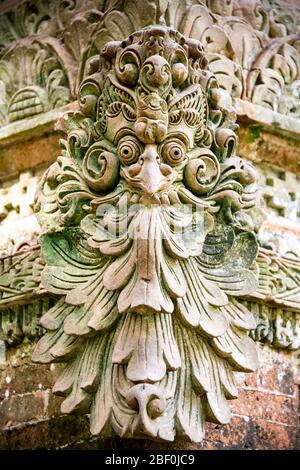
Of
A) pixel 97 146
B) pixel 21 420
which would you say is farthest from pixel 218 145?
pixel 21 420

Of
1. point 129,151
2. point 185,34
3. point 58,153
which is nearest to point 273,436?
point 129,151

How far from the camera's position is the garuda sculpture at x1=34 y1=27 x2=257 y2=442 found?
331cm

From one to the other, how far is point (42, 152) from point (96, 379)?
3.51ft

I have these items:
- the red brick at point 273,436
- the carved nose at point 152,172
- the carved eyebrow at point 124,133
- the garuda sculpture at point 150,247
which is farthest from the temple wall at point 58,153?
the carved nose at point 152,172

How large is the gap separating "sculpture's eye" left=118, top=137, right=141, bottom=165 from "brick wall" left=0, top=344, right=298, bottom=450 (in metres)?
0.73

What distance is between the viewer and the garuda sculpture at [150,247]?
10.8ft

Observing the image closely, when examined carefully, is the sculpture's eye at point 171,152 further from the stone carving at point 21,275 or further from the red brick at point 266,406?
the red brick at point 266,406

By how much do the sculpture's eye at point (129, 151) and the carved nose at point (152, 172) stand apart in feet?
0.10

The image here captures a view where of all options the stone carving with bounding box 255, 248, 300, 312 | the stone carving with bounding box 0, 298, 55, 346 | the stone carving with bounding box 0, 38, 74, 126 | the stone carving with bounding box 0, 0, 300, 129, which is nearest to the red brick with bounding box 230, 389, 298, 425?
→ the stone carving with bounding box 255, 248, 300, 312

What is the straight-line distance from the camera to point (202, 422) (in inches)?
133

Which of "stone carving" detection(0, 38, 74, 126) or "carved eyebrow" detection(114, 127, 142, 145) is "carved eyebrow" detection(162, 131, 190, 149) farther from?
"stone carving" detection(0, 38, 74, 126)

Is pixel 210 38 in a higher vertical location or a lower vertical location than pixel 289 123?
higher

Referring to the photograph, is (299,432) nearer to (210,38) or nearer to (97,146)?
(97,146)

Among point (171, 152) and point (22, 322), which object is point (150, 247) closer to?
point (171, 152)
